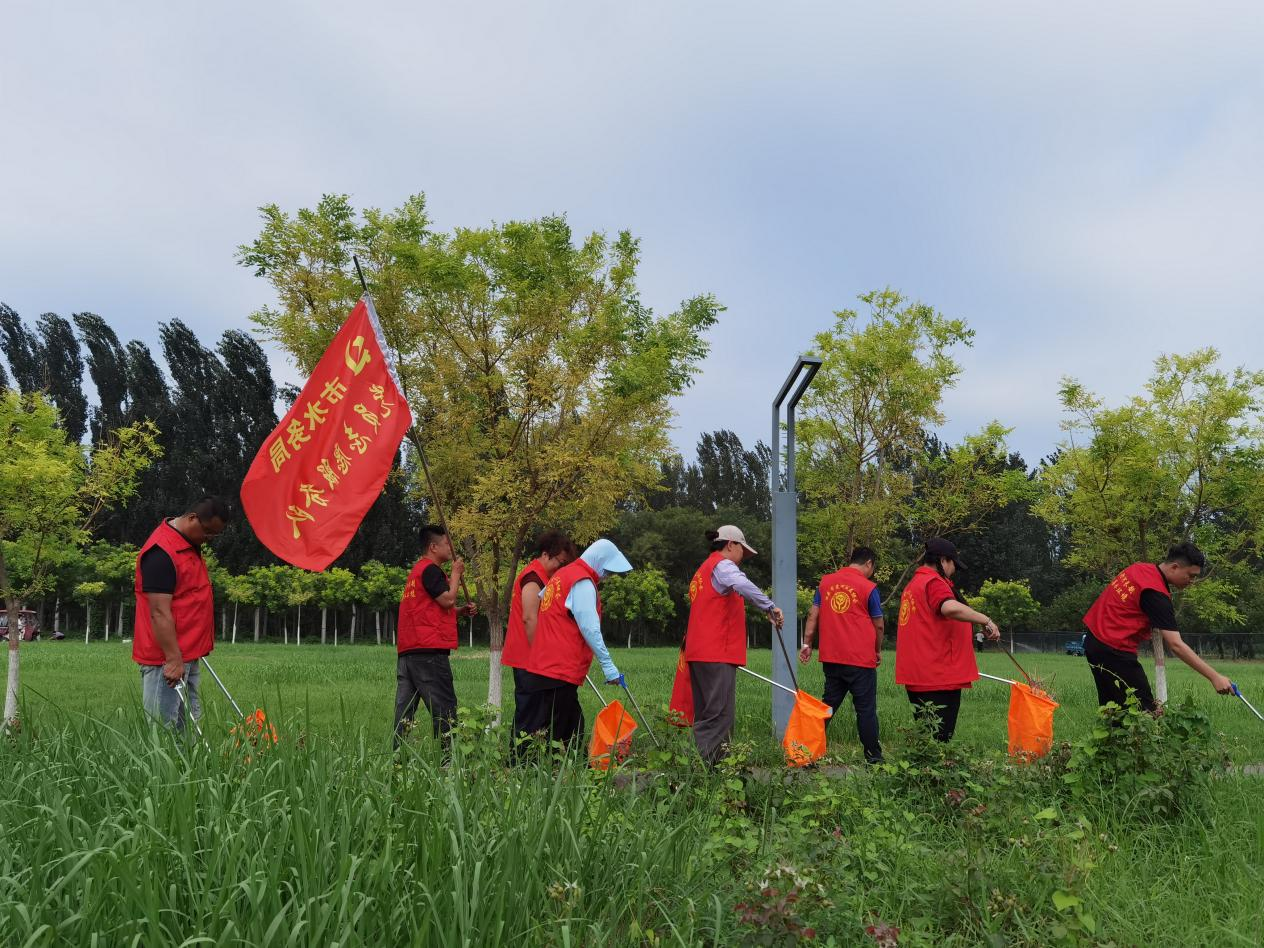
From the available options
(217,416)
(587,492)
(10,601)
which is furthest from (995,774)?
(217,416)

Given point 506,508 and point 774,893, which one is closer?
point 774,893

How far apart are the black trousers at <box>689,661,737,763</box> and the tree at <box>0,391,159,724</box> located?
26.7 feet

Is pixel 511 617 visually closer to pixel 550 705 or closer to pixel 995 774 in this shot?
pixel 550 705

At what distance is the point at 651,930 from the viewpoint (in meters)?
Result: 2.78

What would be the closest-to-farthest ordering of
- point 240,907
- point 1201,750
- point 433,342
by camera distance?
1. point 240,907
2. point 1201,750
3. point 433,342

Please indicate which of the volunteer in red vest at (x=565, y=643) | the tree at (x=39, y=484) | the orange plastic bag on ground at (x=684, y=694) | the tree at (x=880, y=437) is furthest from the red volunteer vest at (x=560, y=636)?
the tree at (x=880, y=437)

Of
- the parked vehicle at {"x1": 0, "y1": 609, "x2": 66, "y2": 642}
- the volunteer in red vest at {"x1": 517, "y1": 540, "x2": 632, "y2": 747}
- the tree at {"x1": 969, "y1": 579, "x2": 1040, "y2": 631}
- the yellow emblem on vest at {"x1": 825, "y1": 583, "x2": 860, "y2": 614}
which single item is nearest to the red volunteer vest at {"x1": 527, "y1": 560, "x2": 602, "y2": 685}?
the volunteer in red vest at {"x1": 517, "y1": 540, "x2": 632, "y2": 747}

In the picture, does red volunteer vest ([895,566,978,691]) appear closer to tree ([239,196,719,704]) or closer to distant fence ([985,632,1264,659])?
tree ([239,196,719,704])

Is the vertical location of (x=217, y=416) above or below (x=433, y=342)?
above

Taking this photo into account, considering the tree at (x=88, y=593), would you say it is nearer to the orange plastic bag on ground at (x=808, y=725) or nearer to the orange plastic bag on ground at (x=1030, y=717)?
the orange plastic bag on ground at (x=808, y=725)

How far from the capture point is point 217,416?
5034cm

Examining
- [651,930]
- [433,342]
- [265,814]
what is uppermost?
[433,342]

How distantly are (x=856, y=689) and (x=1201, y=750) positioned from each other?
9.96ft

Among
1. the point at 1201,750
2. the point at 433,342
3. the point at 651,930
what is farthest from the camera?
the point at 433,342
